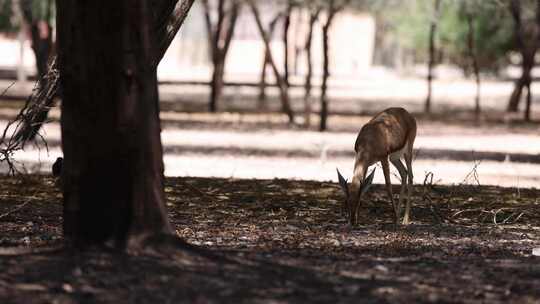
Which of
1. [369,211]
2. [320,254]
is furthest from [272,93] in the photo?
[320,254]

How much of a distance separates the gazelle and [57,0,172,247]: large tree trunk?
10.0 ft

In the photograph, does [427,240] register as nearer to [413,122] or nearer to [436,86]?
[413,122]

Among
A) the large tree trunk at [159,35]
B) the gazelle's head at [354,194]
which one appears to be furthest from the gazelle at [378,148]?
the large tree trunk at [159,35]

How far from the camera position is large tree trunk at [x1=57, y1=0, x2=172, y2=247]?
732cm

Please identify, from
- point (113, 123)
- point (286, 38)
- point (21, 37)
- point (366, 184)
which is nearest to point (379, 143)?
point (366, 184)

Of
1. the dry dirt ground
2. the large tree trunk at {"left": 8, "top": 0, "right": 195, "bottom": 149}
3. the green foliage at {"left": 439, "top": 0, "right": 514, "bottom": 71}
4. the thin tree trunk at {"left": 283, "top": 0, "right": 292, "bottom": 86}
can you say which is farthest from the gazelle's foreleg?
the green foliage at {"left": 439, "top": 0, "right": 514, "bottom": 71}

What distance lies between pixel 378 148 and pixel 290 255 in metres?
2.82

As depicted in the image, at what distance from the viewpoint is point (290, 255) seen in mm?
8023

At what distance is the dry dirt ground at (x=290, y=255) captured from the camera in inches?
262

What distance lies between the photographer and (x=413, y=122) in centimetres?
1134

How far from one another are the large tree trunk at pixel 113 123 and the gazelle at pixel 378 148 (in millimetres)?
3057

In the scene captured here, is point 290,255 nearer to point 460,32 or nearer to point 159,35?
point 159,35

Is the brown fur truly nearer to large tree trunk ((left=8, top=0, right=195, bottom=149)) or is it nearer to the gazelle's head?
the gazelle's head

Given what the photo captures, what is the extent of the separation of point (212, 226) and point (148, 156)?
10.00 feet
